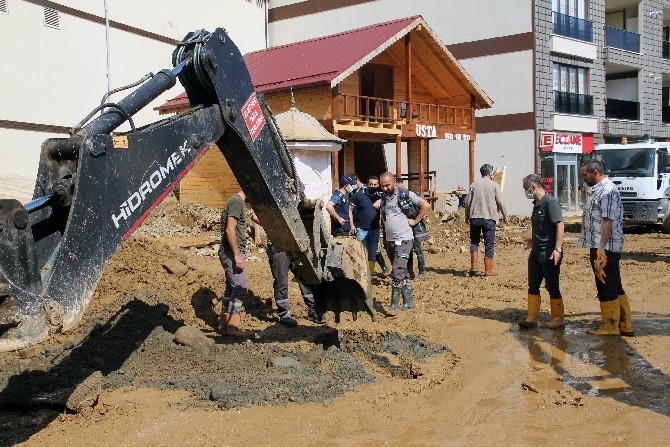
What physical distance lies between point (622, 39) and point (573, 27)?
4618 mm

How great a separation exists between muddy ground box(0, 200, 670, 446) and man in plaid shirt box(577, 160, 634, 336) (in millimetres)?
245

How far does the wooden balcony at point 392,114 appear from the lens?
68.3ft

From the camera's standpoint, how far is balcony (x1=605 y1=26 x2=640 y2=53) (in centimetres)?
3191

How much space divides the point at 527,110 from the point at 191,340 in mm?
23613

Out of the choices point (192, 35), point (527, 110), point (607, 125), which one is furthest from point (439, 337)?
point (607, 125)

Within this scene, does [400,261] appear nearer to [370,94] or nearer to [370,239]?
[370,239]

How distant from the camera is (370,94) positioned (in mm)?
25859

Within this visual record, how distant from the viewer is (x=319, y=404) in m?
5.30

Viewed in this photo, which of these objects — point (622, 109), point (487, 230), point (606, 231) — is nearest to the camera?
point (606, 231)

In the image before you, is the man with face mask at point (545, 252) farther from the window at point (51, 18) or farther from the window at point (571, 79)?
the window at point (571, 79)

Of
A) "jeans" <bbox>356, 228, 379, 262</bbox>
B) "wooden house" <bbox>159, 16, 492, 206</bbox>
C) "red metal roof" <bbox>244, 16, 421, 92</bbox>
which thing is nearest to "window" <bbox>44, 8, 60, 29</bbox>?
"wooden house" <bbox>159, 16, 492, 206</bbox>

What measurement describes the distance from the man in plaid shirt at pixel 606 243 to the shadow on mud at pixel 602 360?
0.22 meters

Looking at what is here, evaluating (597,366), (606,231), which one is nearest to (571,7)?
(606,231)

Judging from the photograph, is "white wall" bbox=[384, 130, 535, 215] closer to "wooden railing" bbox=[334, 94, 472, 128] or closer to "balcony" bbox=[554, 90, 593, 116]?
"balcony" bbox=[554, 90, 593, 116]
